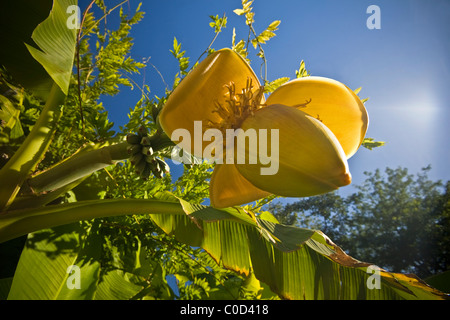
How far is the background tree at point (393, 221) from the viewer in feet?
30.7

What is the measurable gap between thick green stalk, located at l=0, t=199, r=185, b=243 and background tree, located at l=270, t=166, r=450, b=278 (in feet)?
28.1

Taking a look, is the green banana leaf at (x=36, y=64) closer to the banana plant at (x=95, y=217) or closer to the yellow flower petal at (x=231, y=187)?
the banana plant at (x=95, y=217)

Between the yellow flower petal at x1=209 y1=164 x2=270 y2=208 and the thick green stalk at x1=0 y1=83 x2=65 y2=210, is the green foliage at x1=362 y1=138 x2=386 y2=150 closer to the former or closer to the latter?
the yellow flower petal at x1=209 y1=164 x2=270 y2=208

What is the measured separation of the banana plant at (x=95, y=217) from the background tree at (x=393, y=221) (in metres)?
8.43

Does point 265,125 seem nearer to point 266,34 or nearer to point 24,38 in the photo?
point 266,34

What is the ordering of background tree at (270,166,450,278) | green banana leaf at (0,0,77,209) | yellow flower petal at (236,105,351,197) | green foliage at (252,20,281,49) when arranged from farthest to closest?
background tree at (270,166,450,278) < green foliage at (252,20,281,49) < green banana leaf at (0,0,77,209) < yellow flower petal at (236,105,351,197)

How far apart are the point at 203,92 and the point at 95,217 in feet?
0.95

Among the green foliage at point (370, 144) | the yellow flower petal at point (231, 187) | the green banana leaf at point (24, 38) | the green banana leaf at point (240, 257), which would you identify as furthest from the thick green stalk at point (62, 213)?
the green foliage at point (370, 144)

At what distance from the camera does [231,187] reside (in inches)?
17.5

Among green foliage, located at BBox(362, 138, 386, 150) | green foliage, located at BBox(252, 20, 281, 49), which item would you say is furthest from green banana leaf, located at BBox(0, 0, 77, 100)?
green foliage, located at BBox(362, 138, 386, 150)

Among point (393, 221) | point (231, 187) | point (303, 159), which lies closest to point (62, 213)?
point (231, 187)

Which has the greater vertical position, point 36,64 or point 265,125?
point 36,64

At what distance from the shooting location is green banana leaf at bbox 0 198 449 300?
0.52 metres
